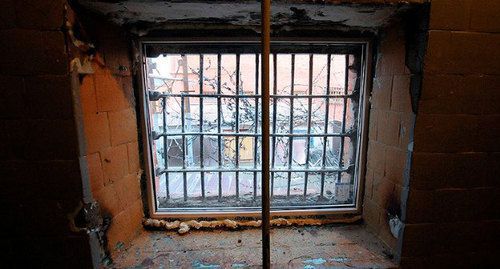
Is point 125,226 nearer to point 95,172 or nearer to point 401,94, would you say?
point 95,172

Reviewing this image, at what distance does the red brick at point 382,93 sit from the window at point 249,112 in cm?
8

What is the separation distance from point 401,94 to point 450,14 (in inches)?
12.5

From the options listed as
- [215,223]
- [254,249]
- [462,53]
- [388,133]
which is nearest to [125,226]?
[215,223]

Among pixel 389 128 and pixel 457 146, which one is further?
pixel 389 128

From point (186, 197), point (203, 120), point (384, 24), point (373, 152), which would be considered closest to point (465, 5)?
point (384, 24)

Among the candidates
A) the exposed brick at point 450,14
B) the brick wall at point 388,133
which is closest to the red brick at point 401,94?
the brick wall at point 388,133

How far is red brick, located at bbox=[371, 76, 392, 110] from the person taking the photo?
3.55ft

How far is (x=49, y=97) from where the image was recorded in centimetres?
81

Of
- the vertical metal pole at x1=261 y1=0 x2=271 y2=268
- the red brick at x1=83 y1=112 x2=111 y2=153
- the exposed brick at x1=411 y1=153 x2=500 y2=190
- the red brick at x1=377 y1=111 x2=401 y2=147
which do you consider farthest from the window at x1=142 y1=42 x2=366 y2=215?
the vertical metal pole at x1=261 y1=0 x2=271 y2=268

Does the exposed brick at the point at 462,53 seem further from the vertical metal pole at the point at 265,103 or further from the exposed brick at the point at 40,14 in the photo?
the exposed brick at the point at 40,14

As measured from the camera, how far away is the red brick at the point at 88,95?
870 millimetres

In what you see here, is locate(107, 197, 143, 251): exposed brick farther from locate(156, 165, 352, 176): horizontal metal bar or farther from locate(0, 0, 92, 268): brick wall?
locate(156, 165, 352, 176): horizontal metal bar

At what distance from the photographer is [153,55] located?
1219 mm

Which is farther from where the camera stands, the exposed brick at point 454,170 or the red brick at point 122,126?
the red brick at point 122,126
